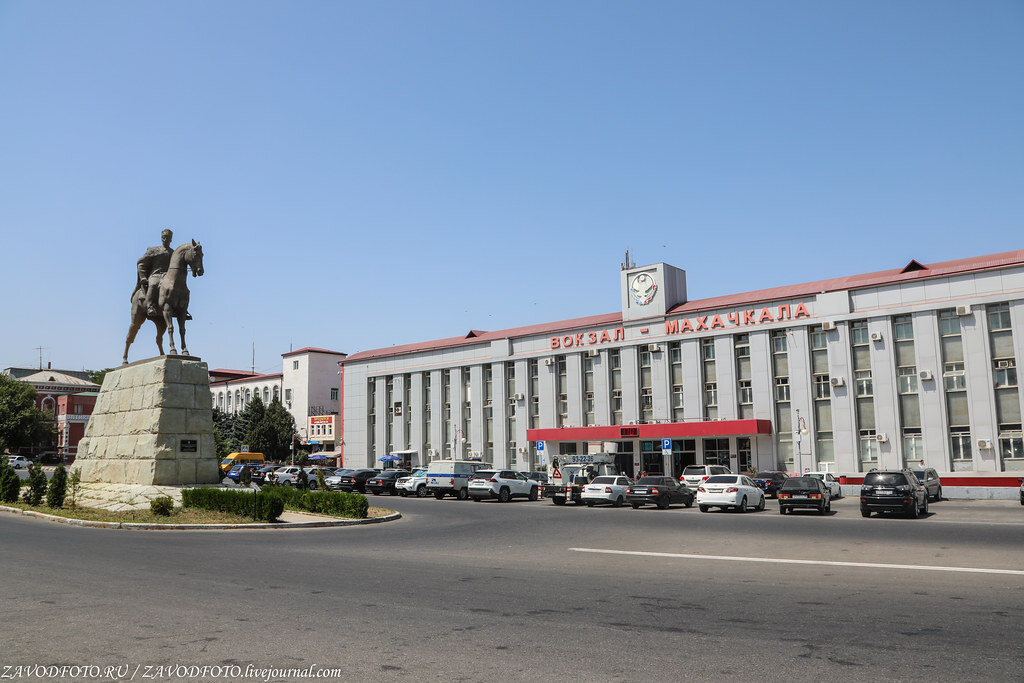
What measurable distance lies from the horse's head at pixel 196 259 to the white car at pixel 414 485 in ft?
58.3

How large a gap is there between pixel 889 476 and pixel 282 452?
67907 millimetres

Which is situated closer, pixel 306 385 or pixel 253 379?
pixel 306 385

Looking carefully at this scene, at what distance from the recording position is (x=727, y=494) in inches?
1089

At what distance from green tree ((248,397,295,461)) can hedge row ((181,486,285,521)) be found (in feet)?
196

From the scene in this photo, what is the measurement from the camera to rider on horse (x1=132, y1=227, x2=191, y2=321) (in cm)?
2517

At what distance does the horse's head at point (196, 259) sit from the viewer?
968 inches

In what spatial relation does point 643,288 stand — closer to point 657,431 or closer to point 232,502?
point 657,431

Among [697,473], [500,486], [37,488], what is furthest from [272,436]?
[37,488]

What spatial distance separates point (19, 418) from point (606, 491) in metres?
67.7

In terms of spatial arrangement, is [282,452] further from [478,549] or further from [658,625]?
[658,625]

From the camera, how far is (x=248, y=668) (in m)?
6.20

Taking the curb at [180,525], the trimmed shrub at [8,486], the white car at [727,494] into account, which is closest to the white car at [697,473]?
the white car at [727,494]

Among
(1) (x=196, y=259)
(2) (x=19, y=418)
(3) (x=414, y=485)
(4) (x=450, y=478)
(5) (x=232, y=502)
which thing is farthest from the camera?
(2) (x=19, y=418)

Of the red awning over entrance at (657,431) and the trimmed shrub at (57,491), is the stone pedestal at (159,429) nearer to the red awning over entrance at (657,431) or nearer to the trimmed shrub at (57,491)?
the trimmed shrub at (57,491)
